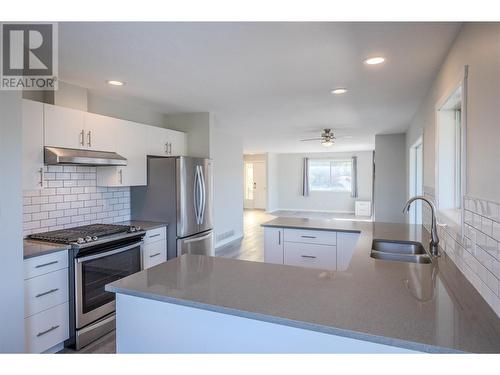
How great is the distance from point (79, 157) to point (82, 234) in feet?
2.24

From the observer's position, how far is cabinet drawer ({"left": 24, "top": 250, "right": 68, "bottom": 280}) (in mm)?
2239

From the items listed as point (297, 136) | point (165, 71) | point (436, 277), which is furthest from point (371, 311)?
point (297, 136)

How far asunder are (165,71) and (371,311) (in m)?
2.39

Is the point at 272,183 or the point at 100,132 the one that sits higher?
the point at 100,132

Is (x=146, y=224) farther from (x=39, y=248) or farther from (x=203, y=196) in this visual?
(x=39, y=248)

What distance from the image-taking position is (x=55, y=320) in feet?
8.01

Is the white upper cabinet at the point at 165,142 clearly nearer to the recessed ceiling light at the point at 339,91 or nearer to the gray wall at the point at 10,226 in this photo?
the gray wall at the point at 10,226

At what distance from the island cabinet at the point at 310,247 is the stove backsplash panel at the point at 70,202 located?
183cm

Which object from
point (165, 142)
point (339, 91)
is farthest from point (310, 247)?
point (165, 142)

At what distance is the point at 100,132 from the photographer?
10.2 ft

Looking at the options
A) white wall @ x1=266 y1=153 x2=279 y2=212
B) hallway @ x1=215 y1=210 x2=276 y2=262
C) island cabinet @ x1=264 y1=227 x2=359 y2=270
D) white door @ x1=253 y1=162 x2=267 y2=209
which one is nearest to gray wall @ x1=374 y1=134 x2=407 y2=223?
hallway @ x1=215 y1=210 x2=276 y2=262

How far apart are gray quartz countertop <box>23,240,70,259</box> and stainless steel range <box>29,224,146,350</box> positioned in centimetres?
6

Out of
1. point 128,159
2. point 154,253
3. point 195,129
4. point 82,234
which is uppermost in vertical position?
point 195,129
